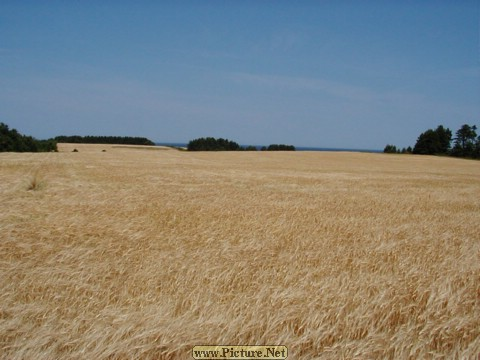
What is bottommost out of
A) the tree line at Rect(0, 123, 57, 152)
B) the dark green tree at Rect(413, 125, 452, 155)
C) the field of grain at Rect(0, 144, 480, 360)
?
the field of grain at Rect(0, 144, 480, 360)

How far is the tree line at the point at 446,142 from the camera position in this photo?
273ft

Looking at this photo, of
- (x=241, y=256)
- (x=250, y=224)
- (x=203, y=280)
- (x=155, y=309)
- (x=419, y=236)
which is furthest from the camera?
(x=250, y=224)

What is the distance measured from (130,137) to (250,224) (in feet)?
524

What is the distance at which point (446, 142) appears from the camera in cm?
8856

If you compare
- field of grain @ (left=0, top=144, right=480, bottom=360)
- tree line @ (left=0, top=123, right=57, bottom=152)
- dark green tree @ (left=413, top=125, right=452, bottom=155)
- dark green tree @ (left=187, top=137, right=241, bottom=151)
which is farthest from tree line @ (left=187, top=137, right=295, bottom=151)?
field of grain @ (left=0, top=144, right=480, bottom=360)

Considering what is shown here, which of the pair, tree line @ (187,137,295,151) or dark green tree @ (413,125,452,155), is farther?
tree line @ (187,137,295,151)

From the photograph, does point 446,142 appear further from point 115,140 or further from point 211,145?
point 115,140

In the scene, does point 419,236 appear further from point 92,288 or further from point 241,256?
point 92,288

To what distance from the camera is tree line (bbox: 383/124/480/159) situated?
83.2m

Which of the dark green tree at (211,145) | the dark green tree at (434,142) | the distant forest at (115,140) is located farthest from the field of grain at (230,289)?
the distant forest at (115,140)

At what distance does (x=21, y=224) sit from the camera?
5691 millimetres

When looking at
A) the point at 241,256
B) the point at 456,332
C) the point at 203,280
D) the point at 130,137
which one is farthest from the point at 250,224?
the point at 130,137

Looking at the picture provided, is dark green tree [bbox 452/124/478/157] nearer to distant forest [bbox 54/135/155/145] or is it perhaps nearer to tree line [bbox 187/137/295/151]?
tree line [bbox 187/137/295/151]

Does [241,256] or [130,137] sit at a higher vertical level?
[130,137]
